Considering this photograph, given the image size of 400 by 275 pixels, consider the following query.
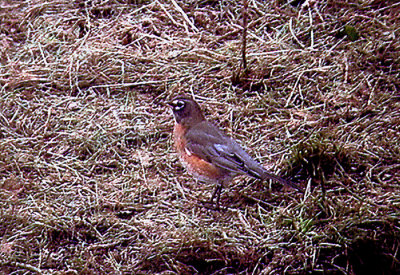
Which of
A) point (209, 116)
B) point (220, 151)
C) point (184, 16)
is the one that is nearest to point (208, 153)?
→ point (220, 151)

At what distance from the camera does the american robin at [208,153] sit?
393 centimetres

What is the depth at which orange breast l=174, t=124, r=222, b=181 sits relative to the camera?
4004mm

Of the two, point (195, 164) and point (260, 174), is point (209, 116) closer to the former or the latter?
point (195, 164)

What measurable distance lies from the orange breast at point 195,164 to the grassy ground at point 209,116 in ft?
0.67

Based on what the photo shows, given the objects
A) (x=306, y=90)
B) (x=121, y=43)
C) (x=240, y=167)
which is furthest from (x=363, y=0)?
(x=240, y=167)

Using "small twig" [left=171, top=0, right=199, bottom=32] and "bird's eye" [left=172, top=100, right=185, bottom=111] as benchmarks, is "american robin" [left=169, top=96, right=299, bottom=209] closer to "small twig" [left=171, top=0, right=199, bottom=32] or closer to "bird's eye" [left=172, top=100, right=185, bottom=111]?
"bird's eye" [left=172, top=100, right=185, bottom=111]

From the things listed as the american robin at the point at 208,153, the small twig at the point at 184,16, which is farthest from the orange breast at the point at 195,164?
the small twig at the point at 184,16

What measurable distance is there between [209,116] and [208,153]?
0.87 m

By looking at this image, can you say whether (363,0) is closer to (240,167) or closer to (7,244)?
(240,167)

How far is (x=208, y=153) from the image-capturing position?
402cm

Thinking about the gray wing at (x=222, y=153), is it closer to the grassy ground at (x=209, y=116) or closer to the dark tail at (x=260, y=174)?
the dark tail at (x=260, y=174)

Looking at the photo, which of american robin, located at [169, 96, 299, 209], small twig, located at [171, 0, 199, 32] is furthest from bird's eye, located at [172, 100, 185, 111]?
small twig, located at [171, 0, 199, 32]

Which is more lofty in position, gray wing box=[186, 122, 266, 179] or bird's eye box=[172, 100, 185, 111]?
bird's eye box=[172, 100, 185, 111]

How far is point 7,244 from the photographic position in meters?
3.89
